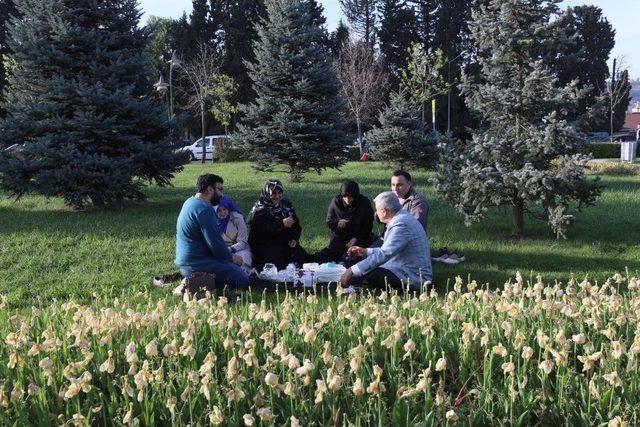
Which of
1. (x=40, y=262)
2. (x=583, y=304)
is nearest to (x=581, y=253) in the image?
(x=583, y=304)

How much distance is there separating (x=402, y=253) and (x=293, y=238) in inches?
84.4

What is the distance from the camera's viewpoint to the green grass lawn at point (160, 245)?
7.69 m

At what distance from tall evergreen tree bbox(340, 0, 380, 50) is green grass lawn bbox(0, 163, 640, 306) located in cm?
3977

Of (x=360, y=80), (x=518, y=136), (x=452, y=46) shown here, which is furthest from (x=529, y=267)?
(x=452, y=46)

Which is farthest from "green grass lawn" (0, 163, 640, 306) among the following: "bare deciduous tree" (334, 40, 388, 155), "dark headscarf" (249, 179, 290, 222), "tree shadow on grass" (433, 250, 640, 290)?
"bare deciduous tree" (334, 40, 388, 155)

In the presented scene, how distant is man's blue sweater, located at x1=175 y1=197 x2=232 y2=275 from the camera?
21.7 feet

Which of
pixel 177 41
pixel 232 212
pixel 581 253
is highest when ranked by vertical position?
pixel 177 41

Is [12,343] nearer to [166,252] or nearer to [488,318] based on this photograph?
[488,318]

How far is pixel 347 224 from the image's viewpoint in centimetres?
830

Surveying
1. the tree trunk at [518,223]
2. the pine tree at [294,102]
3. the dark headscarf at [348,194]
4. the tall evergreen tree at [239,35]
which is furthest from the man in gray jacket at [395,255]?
the tall evergreen tree at [239,35]

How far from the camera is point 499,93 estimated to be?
A: 9.27 metres

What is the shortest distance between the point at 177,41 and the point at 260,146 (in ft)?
107

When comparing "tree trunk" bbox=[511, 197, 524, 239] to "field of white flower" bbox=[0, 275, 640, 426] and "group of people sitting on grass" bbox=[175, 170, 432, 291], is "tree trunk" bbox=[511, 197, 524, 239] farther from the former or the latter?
"field of white flower" bbox=[0, 275, 640, 426]

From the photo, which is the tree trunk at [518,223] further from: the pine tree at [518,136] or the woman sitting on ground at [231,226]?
the woman sitting on ground at [231,226]
